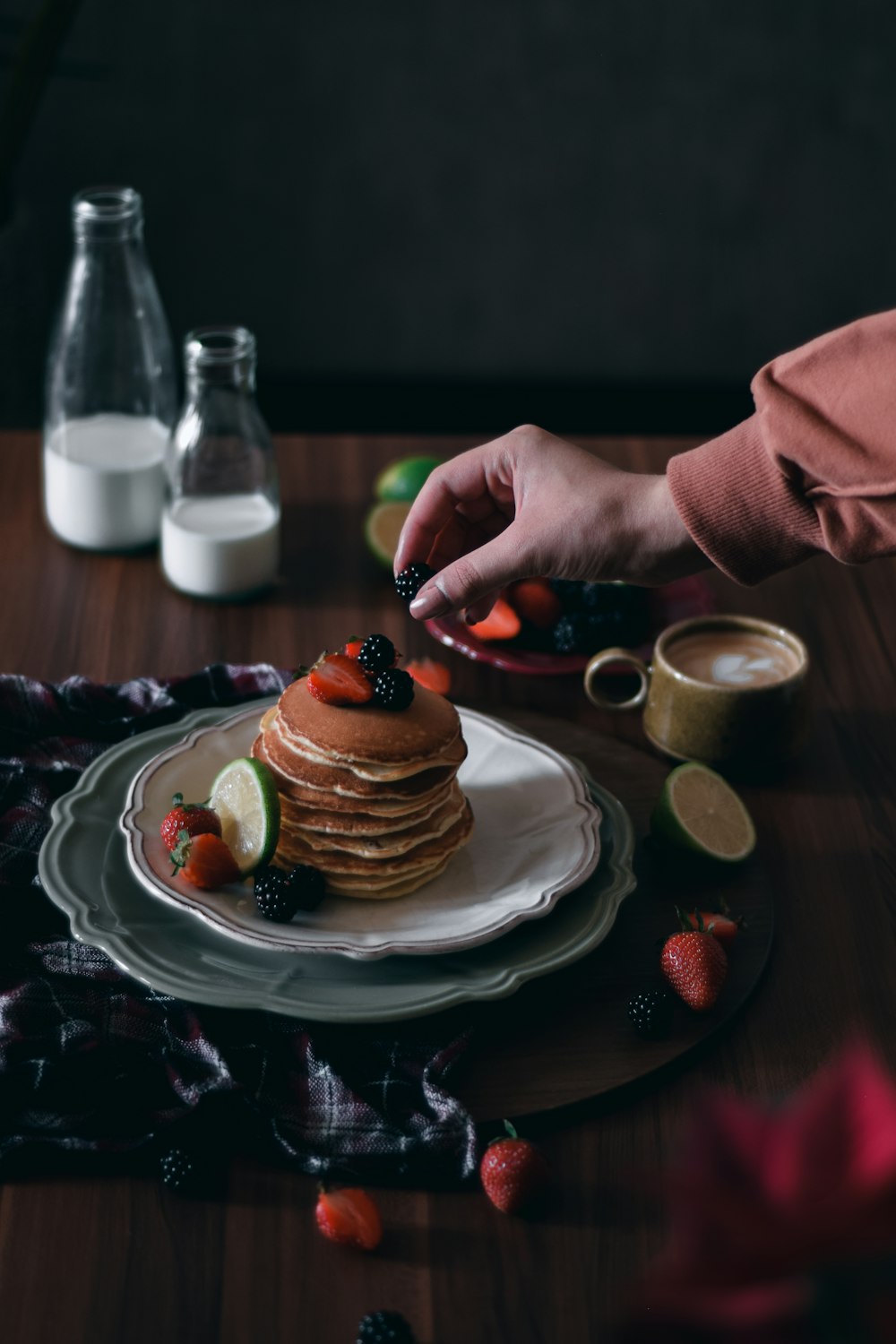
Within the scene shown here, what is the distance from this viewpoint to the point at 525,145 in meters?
4.15

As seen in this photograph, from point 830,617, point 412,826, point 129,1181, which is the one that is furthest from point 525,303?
point 129,1181

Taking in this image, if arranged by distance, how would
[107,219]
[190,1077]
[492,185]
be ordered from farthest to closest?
[492,185], [107,219], [190,1077]

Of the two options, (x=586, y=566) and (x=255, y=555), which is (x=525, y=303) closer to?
(x=255, y=555)

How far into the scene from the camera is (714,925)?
132 centimetres

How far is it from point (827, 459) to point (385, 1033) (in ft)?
2.20

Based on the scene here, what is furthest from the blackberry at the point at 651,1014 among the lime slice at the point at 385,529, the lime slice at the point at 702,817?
the lime slice at the point at 385,529

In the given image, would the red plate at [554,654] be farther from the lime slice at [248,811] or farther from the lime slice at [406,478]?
the lime slice at [248,811]

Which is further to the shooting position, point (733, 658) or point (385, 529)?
point (385, 529)

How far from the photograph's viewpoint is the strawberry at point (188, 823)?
51.9 inches

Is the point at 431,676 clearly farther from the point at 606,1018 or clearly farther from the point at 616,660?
the point at 606,1018

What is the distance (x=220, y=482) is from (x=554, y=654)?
53 cm

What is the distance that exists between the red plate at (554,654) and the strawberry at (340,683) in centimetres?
33

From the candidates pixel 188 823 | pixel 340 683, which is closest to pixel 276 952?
pixel 188 823

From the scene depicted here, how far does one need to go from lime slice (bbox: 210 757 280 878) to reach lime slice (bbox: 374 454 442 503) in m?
0.83
